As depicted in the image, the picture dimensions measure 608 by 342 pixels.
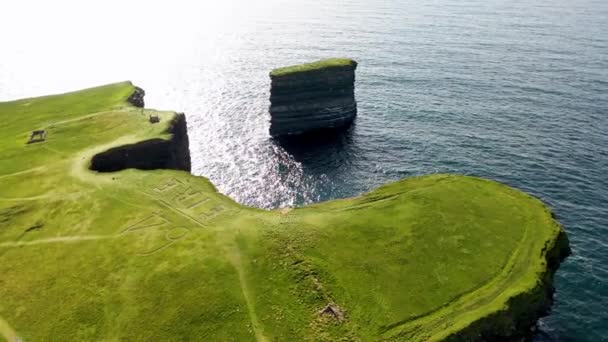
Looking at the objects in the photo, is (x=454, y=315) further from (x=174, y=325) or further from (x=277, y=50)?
(x=277, y=50)

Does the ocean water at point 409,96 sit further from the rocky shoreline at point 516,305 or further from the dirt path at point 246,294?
the dirt path at point 246,294

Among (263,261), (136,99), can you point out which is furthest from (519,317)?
(136,99)

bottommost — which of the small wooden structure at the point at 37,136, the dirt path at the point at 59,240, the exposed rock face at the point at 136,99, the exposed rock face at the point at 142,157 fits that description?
the dirt path at the point at 59,240

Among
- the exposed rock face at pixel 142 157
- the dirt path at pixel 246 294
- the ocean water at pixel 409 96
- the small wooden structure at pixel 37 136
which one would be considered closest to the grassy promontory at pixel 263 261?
the dirt path at pixel 246 294

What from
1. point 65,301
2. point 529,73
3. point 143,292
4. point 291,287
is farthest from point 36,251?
point 529,73

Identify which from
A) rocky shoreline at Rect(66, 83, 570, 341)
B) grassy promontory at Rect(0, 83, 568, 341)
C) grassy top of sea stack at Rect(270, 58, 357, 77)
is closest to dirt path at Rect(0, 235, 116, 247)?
grassy promontory at Rect(0, 83, 568, 341)
